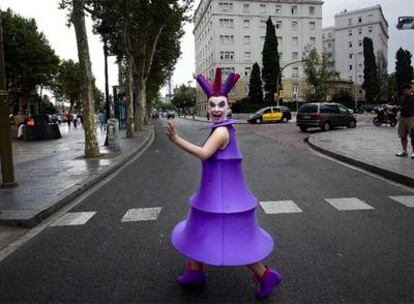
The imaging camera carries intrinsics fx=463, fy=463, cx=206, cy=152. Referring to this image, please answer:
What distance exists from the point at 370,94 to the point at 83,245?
93.3m

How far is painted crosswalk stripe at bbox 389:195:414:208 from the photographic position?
7.22 metres

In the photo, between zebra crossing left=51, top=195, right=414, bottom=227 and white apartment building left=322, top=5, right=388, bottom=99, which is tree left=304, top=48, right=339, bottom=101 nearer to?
white apartment building left=322, top=5, right=388, bottom=99

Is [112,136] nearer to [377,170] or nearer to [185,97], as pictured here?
[377,170]

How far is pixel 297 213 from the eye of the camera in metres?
6.79

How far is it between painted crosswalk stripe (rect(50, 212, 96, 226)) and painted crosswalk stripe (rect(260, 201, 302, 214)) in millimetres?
2692

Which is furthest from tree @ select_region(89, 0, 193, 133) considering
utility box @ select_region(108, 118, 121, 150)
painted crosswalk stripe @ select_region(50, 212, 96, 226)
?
painted crosswalk stripe @ select_region(50, 212, 96, 226)

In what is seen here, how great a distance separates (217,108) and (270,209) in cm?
351

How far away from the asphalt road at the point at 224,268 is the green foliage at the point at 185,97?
116709mm

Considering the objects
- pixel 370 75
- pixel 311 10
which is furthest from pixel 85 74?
pixel 311 10

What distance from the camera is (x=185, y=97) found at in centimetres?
12850

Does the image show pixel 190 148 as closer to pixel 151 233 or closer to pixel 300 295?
pixel 300 295

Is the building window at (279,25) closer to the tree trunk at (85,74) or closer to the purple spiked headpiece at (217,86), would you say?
the tree trunk at (85,74)

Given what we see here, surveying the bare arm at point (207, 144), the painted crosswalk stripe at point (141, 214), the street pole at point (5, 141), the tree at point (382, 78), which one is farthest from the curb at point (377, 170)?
the tree at point (382, 78)

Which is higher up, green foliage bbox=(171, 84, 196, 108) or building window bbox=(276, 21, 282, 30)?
building window bbox=(276, 21, 282, 30)
